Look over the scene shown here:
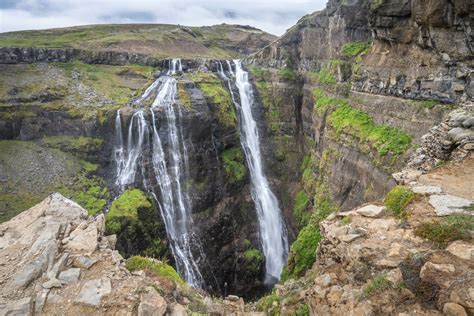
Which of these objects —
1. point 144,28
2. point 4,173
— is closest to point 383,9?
point 4,173

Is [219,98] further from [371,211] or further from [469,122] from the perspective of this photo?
[371,211]

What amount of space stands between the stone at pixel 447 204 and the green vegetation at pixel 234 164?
21909mm

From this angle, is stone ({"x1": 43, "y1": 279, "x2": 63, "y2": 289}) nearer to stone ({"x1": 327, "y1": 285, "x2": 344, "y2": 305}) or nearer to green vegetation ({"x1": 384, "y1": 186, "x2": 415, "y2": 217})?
stone ({"x1": 327, "y1": 285, "x2": 344, "y2": 305})

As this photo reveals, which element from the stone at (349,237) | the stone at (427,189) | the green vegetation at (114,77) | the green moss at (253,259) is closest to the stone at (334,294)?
the stone at (349,237)

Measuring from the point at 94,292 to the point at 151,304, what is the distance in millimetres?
1352

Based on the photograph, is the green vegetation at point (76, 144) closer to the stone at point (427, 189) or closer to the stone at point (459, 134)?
the stone at point (427, 189)

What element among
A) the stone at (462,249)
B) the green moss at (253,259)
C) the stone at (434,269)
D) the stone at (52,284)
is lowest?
the green moss at (253,259)

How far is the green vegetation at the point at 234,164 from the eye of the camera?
30.0 metres

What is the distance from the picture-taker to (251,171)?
32.8 meters

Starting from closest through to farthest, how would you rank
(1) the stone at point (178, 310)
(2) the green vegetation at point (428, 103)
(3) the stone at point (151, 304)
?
(3) the stone at point (151, 304) → (1) the stone at point (178, 310) → (2) the green vegetation at point (428, 103)

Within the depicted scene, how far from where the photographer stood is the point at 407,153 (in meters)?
16.8

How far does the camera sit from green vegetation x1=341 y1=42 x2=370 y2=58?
2530 cm

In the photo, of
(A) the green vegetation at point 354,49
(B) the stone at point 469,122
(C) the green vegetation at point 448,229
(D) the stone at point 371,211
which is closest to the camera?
(C) the green vegetation at point 448,229

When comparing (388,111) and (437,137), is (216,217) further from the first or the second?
(437,137)
